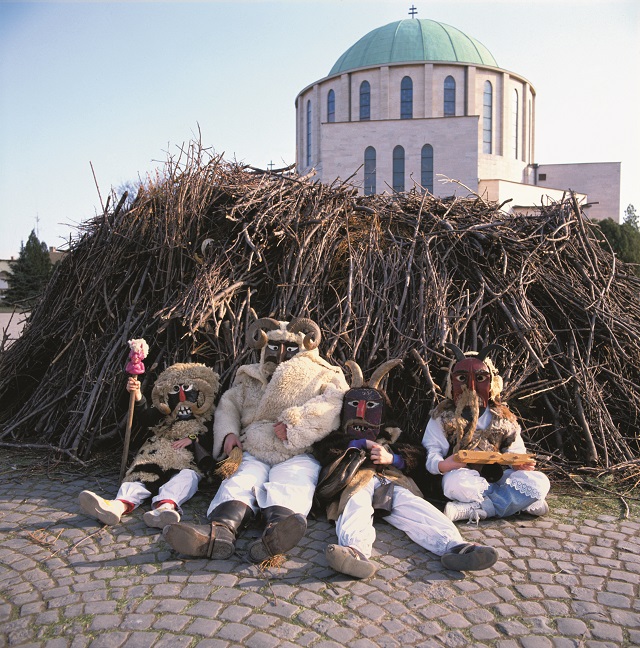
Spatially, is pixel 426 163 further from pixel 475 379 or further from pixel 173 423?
pixel 173 423

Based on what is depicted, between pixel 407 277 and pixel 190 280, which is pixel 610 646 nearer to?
pixel 407 277

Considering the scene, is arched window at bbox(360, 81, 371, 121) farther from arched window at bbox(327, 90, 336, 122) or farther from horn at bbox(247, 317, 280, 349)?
horn at bbox(247, 317, 280, 349)

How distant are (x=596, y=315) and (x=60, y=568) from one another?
14.7 feet

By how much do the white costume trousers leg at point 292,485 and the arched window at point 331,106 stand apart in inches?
1905

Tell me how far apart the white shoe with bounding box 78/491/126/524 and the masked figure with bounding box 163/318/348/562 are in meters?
0.58

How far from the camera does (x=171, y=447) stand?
4.22 m

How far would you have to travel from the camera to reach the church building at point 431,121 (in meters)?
42.6

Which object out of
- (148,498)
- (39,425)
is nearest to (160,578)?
(148,498)

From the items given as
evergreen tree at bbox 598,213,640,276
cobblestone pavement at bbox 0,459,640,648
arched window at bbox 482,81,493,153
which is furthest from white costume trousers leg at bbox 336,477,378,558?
arched window at bbox 482,81,493,153

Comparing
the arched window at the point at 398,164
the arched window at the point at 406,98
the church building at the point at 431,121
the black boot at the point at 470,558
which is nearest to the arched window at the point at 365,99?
the church building at the point at 431,121

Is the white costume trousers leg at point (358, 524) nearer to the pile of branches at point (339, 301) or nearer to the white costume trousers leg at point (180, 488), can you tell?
the white costume trousers leg at point (180, 488)

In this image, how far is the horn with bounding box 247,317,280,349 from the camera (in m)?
4.25

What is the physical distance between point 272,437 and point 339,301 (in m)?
1.58

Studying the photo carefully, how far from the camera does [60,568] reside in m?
3.17
